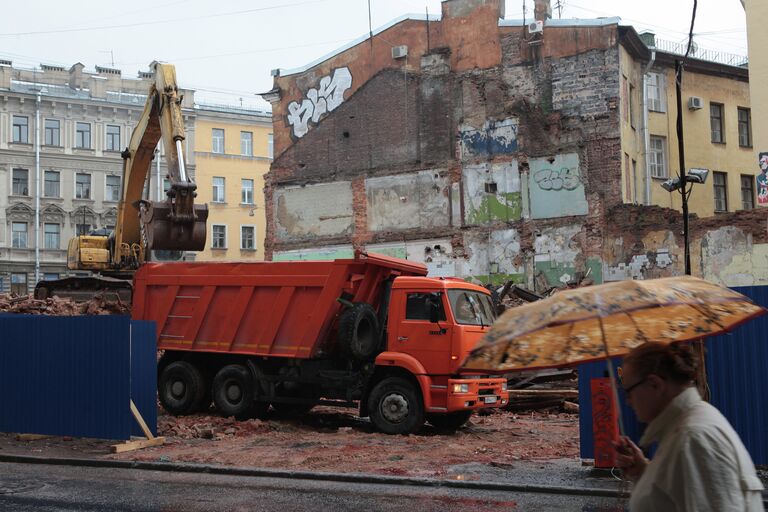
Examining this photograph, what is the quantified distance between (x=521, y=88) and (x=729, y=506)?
104ft


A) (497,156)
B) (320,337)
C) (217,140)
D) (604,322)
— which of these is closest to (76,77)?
(217,140)

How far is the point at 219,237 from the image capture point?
67.6 metres

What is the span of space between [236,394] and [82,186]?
1962 inches

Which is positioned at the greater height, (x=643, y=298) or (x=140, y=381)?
(x=643, y=298)

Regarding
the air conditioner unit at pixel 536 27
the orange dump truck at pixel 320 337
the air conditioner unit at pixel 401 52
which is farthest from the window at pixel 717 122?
the orange dump truck at pixel 320 337

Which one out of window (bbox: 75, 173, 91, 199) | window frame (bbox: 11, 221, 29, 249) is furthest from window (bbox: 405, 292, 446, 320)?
window (bbox: 75, 173, 91, 199)

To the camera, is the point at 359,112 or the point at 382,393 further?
the point at 359,112

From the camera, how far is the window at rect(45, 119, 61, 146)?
6175cm

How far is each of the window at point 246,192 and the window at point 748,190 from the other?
38088 mm

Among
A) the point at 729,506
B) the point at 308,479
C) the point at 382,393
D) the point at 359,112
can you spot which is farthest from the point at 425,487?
the point at 359,112

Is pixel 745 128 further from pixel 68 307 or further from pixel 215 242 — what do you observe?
pixel 215 242

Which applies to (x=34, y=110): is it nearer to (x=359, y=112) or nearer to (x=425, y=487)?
(x=359, y=112)

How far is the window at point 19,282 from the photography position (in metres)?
58.8

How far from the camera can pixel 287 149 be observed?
39531mm
